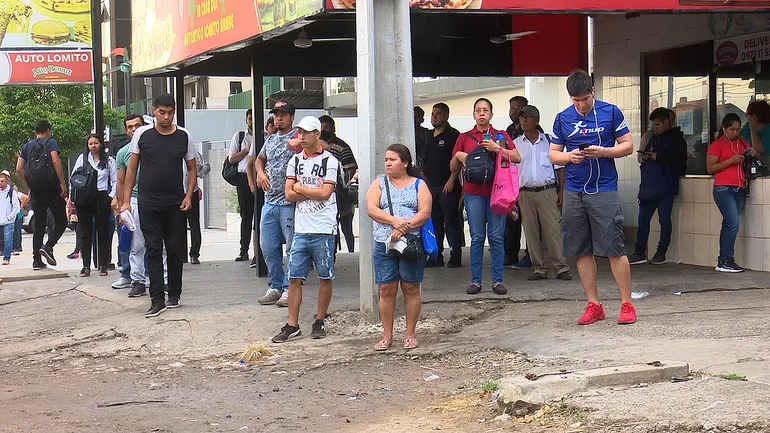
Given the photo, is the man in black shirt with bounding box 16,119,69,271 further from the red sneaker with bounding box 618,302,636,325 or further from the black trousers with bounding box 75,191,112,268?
the red sneaker with bounding box 618,302,636,325

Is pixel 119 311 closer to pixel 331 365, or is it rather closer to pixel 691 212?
pixel 331 365

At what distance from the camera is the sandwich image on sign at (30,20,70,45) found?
1706 centimetres

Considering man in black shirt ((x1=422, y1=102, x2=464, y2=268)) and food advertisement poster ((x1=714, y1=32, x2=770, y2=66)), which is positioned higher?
food advertisement poster ((x1=714, y1=32, x2=770, y2=66))

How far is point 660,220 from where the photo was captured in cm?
1258

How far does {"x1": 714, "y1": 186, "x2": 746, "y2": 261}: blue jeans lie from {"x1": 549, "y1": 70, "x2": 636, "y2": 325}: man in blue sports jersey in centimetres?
337

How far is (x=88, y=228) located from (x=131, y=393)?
21.0ft

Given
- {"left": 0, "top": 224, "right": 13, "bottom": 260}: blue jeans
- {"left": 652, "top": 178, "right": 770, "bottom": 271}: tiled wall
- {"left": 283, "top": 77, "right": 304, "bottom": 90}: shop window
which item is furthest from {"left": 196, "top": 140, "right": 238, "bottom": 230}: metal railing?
{"left": 652, "top": 178, "right": 770, "bottom": 271}: tiled wall

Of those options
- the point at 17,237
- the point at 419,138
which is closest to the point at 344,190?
the point at 419,138

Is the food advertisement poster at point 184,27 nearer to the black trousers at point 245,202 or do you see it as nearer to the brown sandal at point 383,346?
the black trousers at point 245,202

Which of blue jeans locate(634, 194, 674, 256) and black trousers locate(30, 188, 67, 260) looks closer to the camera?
blue jeans locate(634, 194, 674, 256)

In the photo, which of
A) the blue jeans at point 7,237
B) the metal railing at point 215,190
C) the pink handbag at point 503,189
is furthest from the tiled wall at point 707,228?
the metal railing at point 215,190

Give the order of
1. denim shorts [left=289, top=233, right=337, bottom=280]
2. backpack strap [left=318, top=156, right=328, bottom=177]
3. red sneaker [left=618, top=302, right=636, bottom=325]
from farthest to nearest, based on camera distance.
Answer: backpack strap [left=318, top=156, right=328, bottom=177], denim shorts [left=289, top=233, right=337, bottom=280], red sneaker [left=618, top=302, right=636, bottom=325]

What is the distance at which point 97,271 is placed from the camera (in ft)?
47.1

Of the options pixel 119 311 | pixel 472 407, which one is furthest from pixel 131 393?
pixel 119 311
